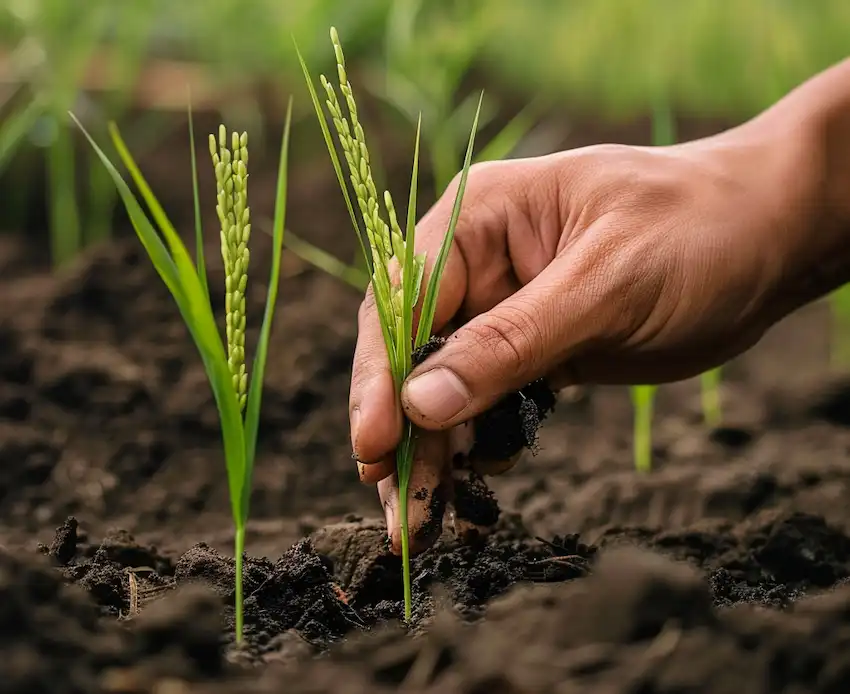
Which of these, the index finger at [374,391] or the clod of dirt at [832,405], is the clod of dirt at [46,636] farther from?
the clod of dirt at [832,405]

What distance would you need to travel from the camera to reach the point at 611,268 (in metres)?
1.28

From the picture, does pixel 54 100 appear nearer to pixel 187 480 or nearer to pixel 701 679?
pixel 187 480

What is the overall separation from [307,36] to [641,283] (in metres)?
2.17

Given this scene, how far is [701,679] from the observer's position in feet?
2.51

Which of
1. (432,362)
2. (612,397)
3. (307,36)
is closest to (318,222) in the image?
(307,36)

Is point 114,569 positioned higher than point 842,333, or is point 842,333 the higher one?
point 842,333

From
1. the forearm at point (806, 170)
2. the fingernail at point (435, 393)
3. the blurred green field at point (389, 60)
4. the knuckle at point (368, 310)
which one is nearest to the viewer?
the fingernail at point (435, 393)

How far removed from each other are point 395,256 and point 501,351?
167 mm

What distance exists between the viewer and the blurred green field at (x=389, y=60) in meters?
2.66

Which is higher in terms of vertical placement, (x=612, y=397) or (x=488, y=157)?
(x=488, y=157)

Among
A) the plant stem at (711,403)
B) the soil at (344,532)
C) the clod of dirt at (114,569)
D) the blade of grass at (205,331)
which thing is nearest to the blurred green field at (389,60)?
the soil at (344,532)

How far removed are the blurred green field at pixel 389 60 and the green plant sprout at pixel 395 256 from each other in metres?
1.23

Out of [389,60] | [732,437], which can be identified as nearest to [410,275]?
[732,437]

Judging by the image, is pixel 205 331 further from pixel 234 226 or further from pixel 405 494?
pixel 405 494
